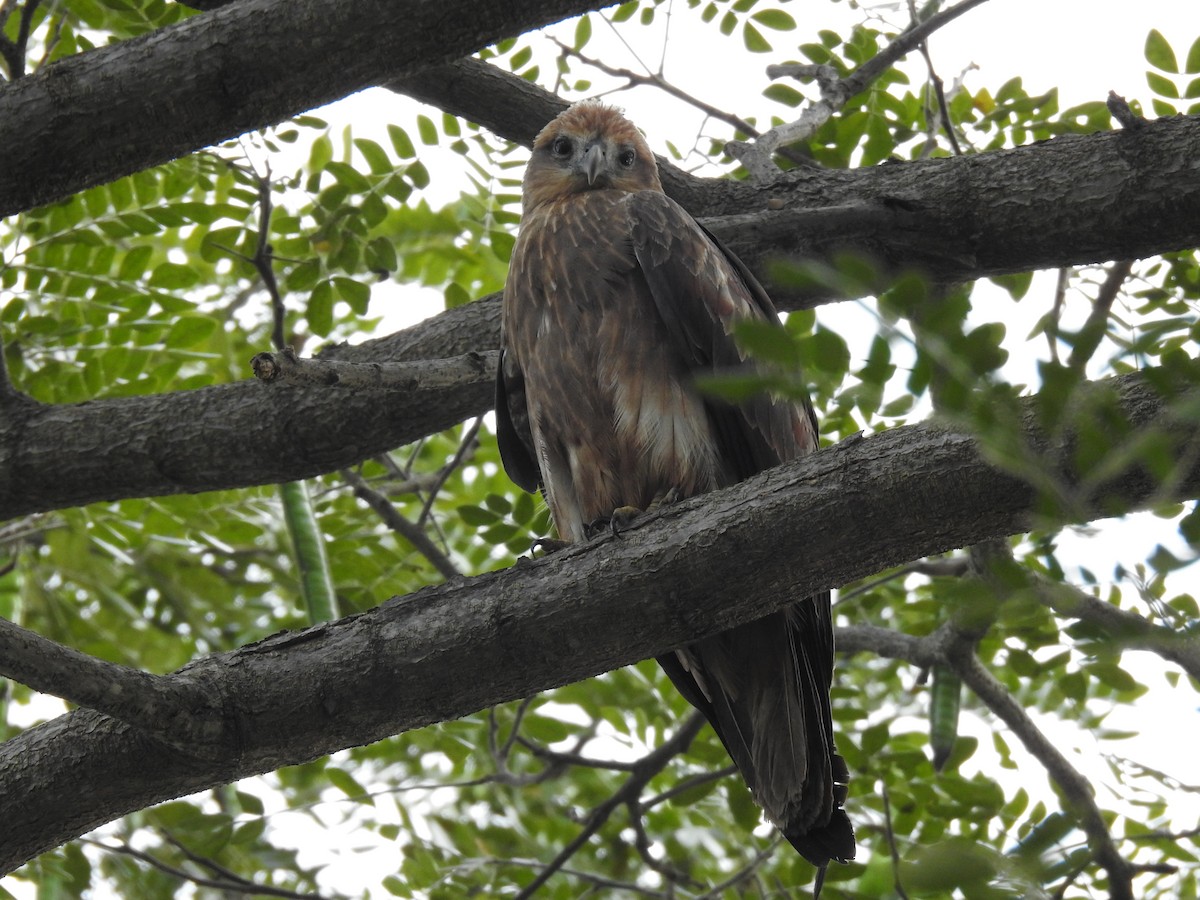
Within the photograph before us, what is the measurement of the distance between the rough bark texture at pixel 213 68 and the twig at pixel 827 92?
1025mm

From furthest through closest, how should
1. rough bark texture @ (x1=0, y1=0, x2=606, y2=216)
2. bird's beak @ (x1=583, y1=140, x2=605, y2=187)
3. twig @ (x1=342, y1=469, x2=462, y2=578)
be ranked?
bird's beak @ (x1=583, y1=140, x2=605, y2=187) → twig @ (x1=342, y1=469, x2=462, y2=578) → rough bark texture @ (x1=0, y1=0, x2=606, y2=216)

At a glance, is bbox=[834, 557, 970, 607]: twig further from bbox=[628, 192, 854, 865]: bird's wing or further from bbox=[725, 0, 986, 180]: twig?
bbox=[725, 0, 986, 180]: twig

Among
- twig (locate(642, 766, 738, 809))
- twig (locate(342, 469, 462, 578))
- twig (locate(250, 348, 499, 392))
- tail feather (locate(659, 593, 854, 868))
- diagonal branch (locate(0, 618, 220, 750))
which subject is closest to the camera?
diagonal branch (locate(0, 618, 220, 750))

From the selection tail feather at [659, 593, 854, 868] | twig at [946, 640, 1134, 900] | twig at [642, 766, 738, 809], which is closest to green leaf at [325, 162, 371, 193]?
tail feather at [659, 593, 854, 868]

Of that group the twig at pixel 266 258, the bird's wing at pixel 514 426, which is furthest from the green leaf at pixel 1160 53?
the twig at pixel 266 258

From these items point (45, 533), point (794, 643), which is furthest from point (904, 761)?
point (45, 533)

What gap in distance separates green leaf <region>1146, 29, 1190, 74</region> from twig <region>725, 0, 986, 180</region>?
0.56 m

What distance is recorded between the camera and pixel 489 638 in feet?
8.63

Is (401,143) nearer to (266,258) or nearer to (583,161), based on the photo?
(583,161)

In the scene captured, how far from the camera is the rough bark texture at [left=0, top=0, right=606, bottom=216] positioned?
9.85ft

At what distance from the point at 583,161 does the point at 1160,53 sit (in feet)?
6.52

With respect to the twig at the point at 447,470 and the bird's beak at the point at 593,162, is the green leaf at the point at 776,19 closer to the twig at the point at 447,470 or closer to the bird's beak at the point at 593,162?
the bird's beak at the point at 593,162

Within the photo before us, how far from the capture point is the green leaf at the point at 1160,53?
3.71 metres

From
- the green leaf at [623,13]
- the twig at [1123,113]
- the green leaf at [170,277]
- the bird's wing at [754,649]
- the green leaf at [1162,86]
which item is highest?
the green leaf at [623,13]
